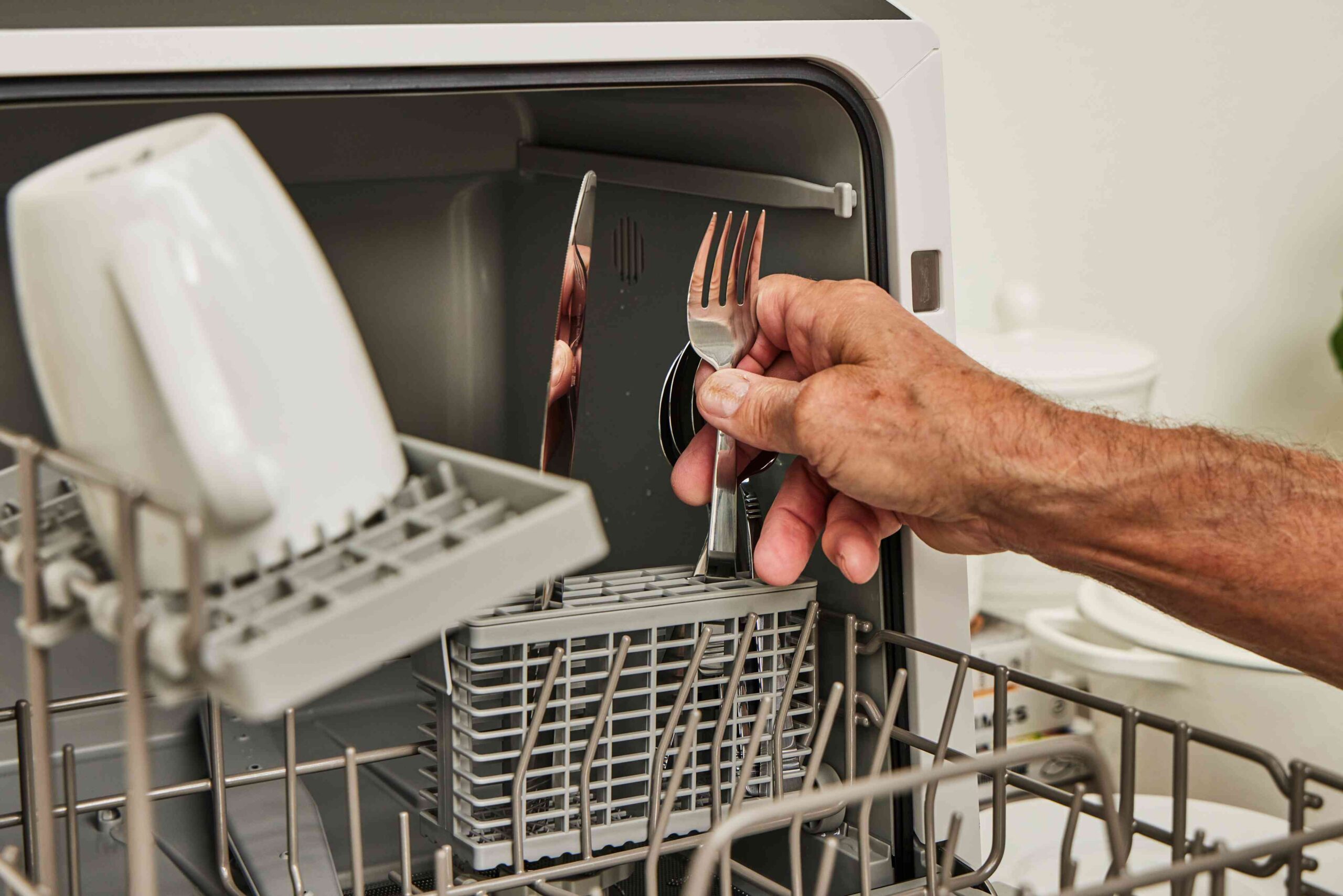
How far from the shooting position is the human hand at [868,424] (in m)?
0.62

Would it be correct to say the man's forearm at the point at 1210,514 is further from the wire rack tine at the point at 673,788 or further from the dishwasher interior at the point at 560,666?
the wire rack tine at the point at 673,788

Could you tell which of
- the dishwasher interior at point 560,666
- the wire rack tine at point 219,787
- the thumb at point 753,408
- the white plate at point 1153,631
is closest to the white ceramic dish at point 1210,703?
the white plate at point 1153,631

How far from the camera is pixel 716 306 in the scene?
27.4 inches

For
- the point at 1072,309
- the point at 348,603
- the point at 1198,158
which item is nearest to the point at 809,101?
the point at 348,603

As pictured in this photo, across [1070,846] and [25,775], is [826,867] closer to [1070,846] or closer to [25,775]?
[1070,846]

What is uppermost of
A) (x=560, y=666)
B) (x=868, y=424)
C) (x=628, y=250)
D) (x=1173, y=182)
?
(x=1173, y=182)

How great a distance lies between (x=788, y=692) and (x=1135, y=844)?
39 cm

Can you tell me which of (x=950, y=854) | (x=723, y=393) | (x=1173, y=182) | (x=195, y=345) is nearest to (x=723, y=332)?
(x=723, y=393)

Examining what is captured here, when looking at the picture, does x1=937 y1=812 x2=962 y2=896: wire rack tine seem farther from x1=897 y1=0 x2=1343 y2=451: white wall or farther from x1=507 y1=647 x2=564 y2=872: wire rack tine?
x1=897 y1=0 x2=1343 y2=451: white wall

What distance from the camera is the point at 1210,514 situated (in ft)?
2.06

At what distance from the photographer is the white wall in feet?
5.35

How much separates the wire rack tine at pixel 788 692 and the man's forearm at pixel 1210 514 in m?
0.11

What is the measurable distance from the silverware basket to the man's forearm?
0.49 ft

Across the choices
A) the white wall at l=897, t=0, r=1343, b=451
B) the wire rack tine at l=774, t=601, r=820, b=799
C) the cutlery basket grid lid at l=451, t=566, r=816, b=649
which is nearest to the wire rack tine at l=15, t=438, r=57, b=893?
the cutlery basket grid lid at l=451, t=566, r=816, b=649
